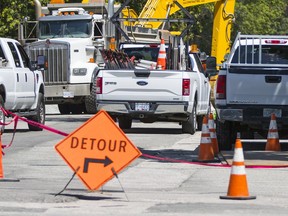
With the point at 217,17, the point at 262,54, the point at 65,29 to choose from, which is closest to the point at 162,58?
the point at 262,54

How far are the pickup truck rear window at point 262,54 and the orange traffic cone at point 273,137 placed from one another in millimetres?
1410

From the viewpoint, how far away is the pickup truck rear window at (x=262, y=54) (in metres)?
19.2

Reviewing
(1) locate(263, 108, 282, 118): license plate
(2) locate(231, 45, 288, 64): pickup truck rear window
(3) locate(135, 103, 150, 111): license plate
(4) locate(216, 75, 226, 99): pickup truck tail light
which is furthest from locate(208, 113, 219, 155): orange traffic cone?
(3) locate(135, 103, 150, 111): license plate

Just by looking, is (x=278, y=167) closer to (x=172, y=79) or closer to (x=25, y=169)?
(x=25, y=169)

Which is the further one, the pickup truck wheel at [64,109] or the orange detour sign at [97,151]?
the pickup truck wheel at [64,109]

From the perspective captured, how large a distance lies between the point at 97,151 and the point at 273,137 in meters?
A: 6.81

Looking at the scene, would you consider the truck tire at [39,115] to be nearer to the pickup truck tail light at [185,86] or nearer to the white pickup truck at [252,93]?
the pickup truck tail light at [185,86]

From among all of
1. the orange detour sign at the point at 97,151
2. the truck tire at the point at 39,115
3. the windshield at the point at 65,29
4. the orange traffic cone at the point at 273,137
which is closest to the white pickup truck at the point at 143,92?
the truck tire at the point at 39,115

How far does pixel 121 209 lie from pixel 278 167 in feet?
16.6

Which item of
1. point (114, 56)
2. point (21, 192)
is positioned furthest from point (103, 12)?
point (21, 192)

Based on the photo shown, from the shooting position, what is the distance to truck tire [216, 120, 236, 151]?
1878cm

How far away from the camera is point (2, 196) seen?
12.3 m

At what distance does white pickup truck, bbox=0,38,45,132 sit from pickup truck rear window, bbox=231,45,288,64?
599 cm

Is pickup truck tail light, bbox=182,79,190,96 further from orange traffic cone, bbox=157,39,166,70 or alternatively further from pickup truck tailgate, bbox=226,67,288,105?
pickup truck tailgate, bbox=226,67,288,105
